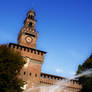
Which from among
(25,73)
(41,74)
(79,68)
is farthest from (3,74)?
(79,68)

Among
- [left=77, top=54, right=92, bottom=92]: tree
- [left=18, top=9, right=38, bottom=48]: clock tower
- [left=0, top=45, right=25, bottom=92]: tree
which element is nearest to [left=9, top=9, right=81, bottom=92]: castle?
[left=18, top=9, right=38, bottom=48]: clock tower

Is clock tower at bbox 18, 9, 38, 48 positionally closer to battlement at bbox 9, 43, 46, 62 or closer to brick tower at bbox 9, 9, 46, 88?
brick tower at bbox 9, 9, 46, 88

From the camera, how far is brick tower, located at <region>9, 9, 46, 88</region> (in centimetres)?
2661

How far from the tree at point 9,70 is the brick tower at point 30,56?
3.49 m

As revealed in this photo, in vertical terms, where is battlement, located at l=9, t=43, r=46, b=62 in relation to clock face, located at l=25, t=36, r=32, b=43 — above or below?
below

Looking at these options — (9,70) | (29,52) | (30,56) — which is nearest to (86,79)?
(30,56)

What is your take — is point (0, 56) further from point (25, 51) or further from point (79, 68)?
point (79, 68)

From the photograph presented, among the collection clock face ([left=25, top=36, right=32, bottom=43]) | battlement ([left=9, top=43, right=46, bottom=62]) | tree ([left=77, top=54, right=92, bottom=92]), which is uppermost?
clock face ([left=25, top=36, right=32, bottom=43])

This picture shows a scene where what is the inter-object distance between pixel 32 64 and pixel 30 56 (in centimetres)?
129

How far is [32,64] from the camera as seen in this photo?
2762 cm

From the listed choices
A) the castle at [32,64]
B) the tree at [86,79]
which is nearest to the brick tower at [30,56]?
the castle at [32,64]

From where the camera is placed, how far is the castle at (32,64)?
26672 millimetres

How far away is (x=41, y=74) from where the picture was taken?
2812cm

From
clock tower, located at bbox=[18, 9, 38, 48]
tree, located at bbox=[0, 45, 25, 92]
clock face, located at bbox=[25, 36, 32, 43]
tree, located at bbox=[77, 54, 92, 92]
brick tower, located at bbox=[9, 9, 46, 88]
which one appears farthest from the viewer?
clock face, located at bbox=[25, 36, 32, 43]
